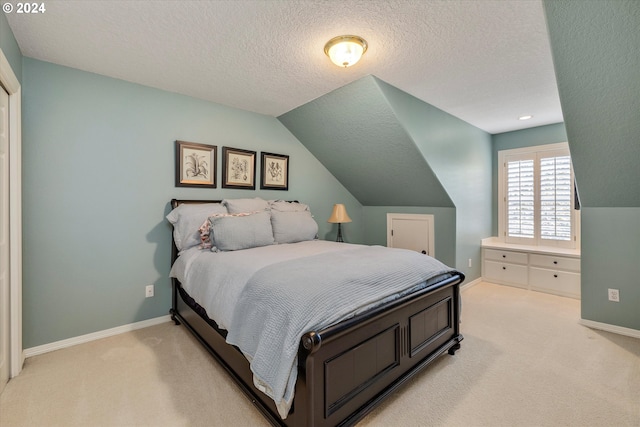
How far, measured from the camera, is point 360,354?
1.53 meters

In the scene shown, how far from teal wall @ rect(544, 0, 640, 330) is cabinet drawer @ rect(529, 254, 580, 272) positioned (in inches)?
32.5

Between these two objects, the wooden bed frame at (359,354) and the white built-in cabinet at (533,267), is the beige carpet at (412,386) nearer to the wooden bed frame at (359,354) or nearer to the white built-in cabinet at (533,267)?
the wooden bed frame at (359,354)

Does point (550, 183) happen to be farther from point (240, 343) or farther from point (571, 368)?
point (240, 343)

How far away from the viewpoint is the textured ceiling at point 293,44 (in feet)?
5.73

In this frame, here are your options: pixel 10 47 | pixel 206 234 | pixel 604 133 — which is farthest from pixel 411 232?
pixel 10 47

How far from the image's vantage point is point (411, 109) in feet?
10.0

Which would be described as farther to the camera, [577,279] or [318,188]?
[318,188]

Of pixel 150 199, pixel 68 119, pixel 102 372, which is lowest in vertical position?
pixel 102 372

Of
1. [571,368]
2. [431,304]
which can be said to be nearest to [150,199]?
[431,304]

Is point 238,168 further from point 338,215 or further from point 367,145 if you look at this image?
point 367,145

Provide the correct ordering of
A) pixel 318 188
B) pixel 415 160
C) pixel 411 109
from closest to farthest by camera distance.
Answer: pixel 411 109, pixel 415 160, pixel 318 188

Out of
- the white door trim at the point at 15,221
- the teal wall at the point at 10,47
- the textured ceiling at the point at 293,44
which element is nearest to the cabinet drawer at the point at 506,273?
the textured ceiling at the point at 293,44

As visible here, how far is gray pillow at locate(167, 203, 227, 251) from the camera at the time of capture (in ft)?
8.85

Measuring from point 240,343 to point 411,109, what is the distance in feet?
8.89
